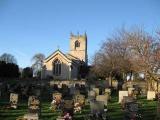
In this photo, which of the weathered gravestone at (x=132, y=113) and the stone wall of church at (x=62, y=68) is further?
the stone wall of church at (x=62, y=68)

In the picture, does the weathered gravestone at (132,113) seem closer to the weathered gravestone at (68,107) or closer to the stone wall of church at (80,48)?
the weathered gravestone at (68,107)

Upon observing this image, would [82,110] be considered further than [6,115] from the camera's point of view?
Yes

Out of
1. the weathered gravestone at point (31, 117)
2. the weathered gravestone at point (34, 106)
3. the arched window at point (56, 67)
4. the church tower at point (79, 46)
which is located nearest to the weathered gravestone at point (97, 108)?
the weathered gravestone at point (31, 117)

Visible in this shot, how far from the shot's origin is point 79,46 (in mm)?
119688

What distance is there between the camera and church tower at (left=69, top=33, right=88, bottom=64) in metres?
119

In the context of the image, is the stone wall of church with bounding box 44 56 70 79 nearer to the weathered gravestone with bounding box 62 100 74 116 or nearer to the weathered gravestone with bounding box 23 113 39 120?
the weathered gravestone with bounding box 62 100 74 116

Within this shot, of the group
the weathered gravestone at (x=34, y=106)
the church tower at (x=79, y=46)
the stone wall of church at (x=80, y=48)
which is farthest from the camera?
the church tower at (x=79, y=46)

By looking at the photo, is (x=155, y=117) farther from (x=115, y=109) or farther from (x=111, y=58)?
(x=111, y=58)

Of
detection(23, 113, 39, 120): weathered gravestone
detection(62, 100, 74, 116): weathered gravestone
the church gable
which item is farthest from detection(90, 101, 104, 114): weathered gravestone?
the church gable

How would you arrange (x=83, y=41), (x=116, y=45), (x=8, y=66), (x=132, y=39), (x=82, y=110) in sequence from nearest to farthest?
1. (x=82, y=110)
2. (x=132, y=39)
3. (x=116, y=45)
4. (x=8, y=66)
5. (x=83, y=41)

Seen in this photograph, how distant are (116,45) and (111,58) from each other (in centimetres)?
188

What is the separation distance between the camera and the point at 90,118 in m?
20.4

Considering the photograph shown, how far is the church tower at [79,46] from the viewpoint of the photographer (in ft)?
391

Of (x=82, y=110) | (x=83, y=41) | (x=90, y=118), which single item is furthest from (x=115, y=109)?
(x=83, y=41)
